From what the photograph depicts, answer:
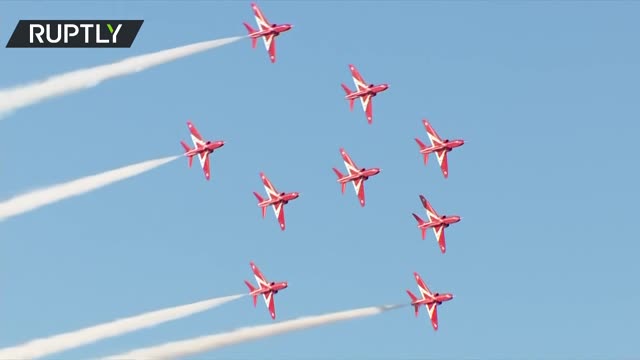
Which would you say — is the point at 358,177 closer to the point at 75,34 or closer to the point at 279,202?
the point at 279,202

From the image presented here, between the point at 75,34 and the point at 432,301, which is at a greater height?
the point at 75,34

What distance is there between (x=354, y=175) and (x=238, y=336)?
22340mm

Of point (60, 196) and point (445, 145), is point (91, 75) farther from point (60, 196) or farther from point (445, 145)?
point (445, 145)

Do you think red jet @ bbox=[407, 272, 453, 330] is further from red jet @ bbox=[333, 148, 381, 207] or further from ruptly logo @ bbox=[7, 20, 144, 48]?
ruptly logo @ bbox=[7, 20, 144, 48]

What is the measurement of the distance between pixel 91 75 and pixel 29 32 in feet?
50.4

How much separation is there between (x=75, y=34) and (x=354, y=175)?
31626 mm

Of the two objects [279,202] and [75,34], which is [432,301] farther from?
[75,34]

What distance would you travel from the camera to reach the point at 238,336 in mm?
175125

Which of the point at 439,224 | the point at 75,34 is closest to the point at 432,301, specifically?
the point at 439,224

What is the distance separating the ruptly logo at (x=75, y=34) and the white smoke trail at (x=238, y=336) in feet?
96.9

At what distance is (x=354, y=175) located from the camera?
18650cm

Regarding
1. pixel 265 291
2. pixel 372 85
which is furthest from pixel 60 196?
pixel 372 85

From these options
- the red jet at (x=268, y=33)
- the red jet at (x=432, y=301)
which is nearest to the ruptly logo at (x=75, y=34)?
the red jet at (x=268, y=33)

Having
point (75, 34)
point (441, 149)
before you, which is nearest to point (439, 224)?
point (441, 149)
